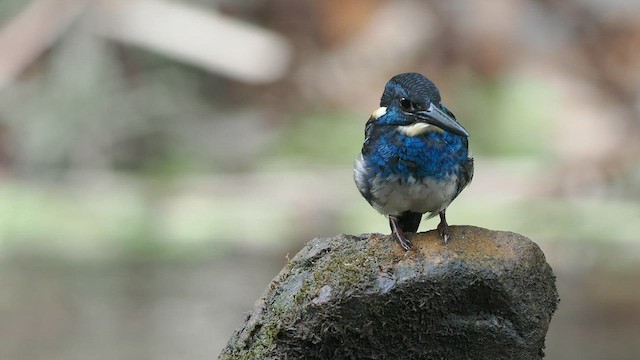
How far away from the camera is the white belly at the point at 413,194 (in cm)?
439

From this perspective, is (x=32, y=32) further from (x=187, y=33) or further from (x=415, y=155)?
(x=415, y=155)

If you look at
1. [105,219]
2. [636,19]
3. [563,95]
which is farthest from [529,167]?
[105,219]

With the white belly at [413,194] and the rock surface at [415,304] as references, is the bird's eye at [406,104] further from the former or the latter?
the rock surface at [415,304]

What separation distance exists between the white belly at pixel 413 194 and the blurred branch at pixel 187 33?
10.3 meters

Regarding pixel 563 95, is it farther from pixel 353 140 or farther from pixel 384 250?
pixel 384 250

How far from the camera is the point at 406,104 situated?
4.35 metres

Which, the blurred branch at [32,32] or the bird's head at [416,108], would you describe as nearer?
the bird's head at [416,108]

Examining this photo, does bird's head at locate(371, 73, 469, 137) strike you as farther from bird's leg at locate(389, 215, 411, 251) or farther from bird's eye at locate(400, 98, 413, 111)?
bird's leg at locate(389, 215, 411, 251)

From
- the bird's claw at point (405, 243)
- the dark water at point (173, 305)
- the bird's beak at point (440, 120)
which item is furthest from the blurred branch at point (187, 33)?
the bird's claw at point (405, 243)

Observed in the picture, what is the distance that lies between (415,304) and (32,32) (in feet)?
37.9

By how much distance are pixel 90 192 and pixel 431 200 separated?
874 centimetres

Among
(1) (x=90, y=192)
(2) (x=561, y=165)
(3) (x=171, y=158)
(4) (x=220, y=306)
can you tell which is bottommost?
(4) (x=220, y=306)

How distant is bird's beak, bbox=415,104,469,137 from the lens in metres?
4.20

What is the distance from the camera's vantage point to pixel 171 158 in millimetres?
13617
